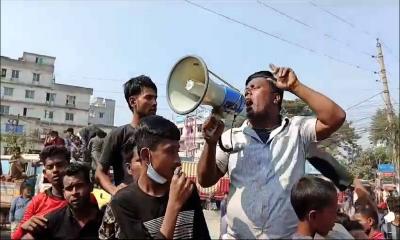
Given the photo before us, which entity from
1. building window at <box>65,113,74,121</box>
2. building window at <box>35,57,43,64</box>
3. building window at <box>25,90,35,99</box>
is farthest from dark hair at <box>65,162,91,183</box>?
building window at <box>65,113,74,121</box>

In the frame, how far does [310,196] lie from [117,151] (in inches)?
57.6

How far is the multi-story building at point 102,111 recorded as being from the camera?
76.6m

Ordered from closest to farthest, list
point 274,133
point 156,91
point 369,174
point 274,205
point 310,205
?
point 310,205 < point 274,205 < point 274,133 < point 156,91 < point 369,174

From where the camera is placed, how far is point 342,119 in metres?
2.62

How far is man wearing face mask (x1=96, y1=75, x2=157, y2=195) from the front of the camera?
3254 millimetres

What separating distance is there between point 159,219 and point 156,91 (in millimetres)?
1349

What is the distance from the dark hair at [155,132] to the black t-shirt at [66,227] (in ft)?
2.40

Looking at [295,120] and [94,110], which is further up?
[94,110]

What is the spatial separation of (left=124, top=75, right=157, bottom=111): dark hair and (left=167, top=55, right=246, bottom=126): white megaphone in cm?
30

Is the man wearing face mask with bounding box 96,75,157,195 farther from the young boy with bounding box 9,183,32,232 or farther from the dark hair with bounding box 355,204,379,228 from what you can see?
the young boy with bounding box 9,183,32,232

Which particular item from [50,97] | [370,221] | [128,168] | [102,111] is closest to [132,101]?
[128,168]

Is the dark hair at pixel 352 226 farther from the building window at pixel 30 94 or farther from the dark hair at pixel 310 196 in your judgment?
the building window at pixel 30 94

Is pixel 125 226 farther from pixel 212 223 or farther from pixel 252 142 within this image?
pixel 212 223

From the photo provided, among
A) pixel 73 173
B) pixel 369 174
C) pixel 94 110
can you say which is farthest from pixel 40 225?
pixel 94 110
